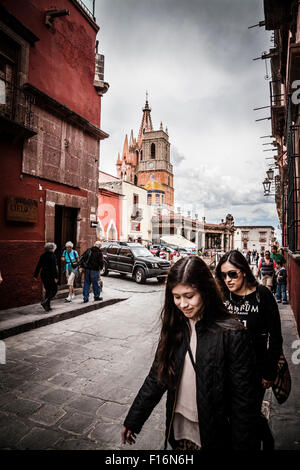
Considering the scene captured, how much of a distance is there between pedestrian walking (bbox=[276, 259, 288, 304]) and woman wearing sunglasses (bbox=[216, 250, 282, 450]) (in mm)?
6540

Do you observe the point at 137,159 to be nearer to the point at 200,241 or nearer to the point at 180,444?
the point at 200,241

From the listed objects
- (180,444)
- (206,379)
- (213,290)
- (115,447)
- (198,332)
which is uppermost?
(213,290)

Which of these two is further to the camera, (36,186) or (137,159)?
(137,159)

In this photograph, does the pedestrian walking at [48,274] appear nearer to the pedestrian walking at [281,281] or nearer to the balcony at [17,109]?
the balcony at [17,109]

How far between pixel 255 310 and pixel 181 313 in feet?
3.15

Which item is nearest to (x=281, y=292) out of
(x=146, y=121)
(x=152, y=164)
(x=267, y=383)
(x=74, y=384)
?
(x=74, y=384)

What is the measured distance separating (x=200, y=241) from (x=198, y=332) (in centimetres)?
5938

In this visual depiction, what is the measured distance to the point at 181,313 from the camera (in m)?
1.74

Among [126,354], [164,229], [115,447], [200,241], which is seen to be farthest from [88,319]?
[200,241]

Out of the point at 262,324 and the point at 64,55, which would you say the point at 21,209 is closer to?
the point at 64,55

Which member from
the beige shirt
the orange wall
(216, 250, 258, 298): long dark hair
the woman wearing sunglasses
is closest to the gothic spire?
the orange wall

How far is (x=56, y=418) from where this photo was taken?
2.88m

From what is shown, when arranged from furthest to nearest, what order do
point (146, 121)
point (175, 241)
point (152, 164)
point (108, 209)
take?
point (146, 121) < point (152, 164) < point (175, 241) < point (108, 209)

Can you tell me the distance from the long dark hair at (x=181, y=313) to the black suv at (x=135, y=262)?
1144 cm
